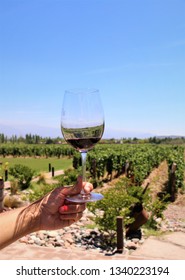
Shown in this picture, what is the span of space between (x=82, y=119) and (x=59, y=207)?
511 mm

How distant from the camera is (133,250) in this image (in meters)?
6.12

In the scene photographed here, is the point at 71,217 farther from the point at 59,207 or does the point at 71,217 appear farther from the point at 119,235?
the point at 119,235

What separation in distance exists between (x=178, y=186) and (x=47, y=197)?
12396mm

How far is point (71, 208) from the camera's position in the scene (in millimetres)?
1792

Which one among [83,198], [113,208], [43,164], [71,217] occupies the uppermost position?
[83,198]

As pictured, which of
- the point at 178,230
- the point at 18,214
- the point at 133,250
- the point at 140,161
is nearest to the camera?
Result: the point at 18,214

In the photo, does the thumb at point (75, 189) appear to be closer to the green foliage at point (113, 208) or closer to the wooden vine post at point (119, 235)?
the wooden vine post at point (119, 235)

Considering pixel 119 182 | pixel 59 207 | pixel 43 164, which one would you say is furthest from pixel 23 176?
pixel 43 164

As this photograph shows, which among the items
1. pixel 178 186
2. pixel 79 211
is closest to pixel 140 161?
pixel 178 186

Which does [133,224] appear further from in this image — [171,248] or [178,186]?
[178,186]

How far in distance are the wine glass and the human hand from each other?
53 mm

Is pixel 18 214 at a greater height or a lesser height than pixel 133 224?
greater

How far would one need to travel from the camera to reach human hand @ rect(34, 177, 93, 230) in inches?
70.4

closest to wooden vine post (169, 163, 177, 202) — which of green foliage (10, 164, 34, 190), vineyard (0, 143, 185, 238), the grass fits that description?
vineyard (0, 143, 185, 238)
